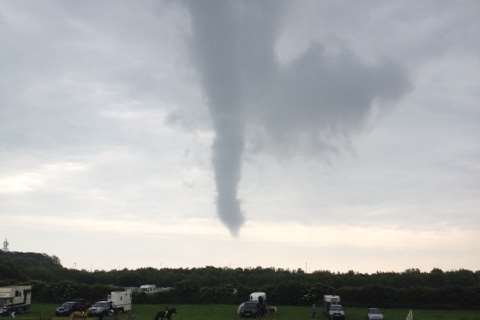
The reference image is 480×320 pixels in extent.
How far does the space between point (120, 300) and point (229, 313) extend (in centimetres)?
1126

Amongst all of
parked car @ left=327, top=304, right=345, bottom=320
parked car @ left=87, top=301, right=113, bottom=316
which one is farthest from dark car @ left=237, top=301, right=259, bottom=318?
parked car @ left=87, top=301, right=113, bottom=316

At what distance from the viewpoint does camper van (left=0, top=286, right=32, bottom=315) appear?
6053cm

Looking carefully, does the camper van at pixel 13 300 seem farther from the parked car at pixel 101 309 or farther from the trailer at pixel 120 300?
the trailer at pixel 120 300

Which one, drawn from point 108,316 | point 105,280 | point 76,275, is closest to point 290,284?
point 108,316

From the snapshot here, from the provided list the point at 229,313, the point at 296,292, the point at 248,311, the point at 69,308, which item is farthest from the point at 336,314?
the point at 69,308

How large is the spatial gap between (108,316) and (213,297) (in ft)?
72.9

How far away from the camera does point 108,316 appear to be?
57906 millimetres

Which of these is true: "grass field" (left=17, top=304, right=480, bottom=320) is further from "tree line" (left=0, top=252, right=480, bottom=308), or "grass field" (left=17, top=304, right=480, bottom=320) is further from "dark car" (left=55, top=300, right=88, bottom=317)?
"tree line" (left=0, top=252, right=480, bottom=308)

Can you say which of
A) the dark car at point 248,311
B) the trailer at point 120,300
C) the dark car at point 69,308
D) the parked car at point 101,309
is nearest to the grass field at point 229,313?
the dark car at point 248,311

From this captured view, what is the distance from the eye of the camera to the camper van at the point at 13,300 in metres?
60.5

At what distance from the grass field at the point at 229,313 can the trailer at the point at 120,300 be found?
1263mm

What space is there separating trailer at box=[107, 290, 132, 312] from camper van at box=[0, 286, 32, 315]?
8980 mm

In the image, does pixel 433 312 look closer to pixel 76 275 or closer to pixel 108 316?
pixel 108 316

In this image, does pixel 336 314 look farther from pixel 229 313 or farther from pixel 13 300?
pixel 13 300
